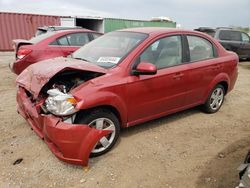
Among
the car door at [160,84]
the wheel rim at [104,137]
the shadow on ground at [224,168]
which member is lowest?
the shadow on ground at [224,168]

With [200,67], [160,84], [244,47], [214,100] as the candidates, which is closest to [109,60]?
[160,84]

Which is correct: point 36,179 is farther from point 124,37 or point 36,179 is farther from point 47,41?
point 47,41

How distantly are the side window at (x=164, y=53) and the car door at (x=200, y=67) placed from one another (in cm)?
A: 26

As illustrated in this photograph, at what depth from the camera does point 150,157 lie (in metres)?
3.69

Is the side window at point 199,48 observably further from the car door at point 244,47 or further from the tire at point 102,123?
the car door at point 244,47

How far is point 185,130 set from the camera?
4.58 metres

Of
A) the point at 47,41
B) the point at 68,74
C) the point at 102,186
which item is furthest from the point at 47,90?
the point at 47,41

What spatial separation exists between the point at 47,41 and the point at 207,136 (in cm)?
478

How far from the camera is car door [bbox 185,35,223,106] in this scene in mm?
4668

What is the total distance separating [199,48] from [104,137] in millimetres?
2421

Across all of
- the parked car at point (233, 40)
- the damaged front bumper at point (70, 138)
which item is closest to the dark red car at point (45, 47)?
the damaged front bumper at point (70, 138)

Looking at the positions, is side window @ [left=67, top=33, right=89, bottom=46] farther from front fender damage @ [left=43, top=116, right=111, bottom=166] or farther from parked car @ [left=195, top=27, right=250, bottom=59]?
parked car @ [left=195, top=27, right=250, bottom=59]

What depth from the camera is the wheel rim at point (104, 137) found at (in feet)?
11.6

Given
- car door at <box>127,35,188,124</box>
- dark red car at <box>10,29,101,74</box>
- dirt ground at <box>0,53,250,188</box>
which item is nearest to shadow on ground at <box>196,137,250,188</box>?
dirt ground at <box>0,53,250,188</box>
